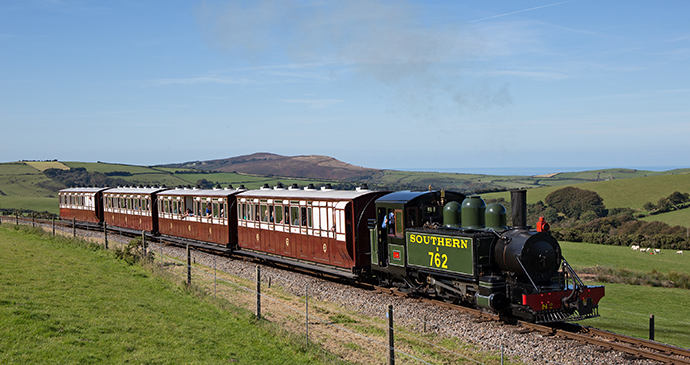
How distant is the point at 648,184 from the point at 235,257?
85755 mm

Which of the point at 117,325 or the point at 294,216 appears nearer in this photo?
the point at 117,325

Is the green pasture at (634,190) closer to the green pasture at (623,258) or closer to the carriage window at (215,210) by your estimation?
the green pasture at (623,258)

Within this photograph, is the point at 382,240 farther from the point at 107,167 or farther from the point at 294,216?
the point at 107,167

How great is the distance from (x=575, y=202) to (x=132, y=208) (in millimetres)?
71648

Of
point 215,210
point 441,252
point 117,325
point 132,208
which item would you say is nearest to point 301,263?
point 441,252

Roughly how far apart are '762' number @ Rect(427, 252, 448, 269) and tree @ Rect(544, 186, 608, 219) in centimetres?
7377

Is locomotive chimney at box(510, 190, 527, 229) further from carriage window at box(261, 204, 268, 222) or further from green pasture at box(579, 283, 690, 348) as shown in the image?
carriage window at box(261, 204, 268, 222)

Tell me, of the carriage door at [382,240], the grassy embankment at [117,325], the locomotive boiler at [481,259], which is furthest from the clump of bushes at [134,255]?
the locomotive boiler at [481,259]

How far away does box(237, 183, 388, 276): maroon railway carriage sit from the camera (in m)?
18.5

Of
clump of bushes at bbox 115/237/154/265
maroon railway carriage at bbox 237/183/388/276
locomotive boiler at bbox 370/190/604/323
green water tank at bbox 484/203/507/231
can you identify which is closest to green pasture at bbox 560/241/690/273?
maroon railway carriage at bbox 237/183/388/276

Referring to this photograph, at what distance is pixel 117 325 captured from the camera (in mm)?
10852

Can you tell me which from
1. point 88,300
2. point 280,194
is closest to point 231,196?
point 280,194

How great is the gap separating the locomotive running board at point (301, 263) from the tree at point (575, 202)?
6923cm

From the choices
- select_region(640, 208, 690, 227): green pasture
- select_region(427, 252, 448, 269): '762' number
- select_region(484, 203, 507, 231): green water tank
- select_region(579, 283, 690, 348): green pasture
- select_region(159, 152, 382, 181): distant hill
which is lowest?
select_region(640, 208, 690, 227): green pasture
